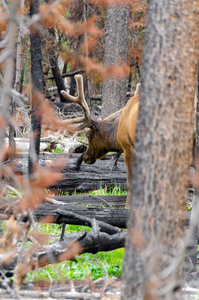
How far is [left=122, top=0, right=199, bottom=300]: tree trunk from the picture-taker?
8.14 ft

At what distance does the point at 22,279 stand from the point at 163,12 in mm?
2101

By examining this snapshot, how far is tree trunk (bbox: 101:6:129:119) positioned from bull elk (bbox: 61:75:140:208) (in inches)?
128

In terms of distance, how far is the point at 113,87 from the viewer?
10.6 metres

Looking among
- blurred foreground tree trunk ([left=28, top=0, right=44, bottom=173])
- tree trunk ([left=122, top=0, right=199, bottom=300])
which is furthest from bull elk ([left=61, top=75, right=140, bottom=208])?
tree trunk ([left=122, top=0, right=199, bottom=300])

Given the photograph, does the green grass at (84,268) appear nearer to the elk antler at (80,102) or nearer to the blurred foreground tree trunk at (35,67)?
the blurred foreground tree trunk at (35,67)

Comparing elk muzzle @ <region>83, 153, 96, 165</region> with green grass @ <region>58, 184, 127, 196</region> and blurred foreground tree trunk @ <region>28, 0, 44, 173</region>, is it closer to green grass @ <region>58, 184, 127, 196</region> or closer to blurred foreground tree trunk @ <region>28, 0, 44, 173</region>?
green grass @ <region>58, 184, 127, 196</region>

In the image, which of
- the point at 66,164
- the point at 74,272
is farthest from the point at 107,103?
the point at 74,272

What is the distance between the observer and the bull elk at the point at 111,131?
5.99 meters

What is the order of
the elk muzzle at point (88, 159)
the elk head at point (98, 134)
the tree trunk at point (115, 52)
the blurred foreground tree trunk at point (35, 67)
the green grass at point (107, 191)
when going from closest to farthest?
the blurred foreground tree trunk at point (35, 67) < the elk head at point (98, 134) < the green grass at point (107, 191) < the elk muzzle at point (88, 159) < the tree trunk at point (115, 52)

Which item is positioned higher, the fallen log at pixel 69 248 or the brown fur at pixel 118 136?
the brown fur at pixel 118 136

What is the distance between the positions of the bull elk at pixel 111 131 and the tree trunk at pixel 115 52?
3248 mm

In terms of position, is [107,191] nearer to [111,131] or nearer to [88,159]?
[88,159]

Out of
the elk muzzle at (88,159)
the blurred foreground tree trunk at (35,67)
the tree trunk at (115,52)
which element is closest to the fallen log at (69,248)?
the blurred foreground tree trunk at (35,67)

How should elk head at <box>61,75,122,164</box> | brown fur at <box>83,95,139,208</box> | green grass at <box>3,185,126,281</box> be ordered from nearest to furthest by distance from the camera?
green grass at <box>3,185,126,281</box>, brown fur at <box>83,95,139,208</box>, elk head at <box>61,75,122,164</box>
